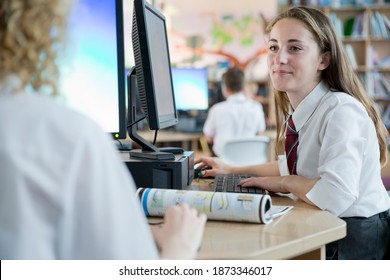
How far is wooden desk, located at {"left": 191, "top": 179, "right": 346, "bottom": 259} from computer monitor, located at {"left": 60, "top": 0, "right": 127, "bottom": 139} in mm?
477

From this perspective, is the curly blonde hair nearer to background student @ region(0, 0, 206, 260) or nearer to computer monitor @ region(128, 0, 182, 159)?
background student @ region(0, 0, 206, 260)

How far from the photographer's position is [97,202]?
68 centimetres

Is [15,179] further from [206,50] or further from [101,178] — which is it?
[206,50]

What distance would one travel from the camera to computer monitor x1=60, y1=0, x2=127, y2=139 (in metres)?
1.50

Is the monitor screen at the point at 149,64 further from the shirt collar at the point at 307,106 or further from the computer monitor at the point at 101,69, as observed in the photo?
the shirt collar at the point at 307,106

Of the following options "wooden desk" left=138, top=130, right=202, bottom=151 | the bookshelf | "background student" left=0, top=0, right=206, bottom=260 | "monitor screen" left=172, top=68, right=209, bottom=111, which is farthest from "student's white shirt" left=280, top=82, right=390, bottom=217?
the bookshelf

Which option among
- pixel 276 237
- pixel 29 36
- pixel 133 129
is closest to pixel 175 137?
pixel 133 129

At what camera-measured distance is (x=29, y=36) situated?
717 mm

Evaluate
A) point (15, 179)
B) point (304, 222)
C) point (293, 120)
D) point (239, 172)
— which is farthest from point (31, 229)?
point (239, 172)

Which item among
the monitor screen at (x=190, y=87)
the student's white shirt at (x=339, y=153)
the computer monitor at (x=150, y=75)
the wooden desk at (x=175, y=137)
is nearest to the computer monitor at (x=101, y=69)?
the computer monitor at (x=150, y=75)

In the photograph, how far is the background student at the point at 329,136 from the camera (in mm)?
1486

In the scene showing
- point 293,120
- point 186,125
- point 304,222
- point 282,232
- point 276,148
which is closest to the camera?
point 282,232
